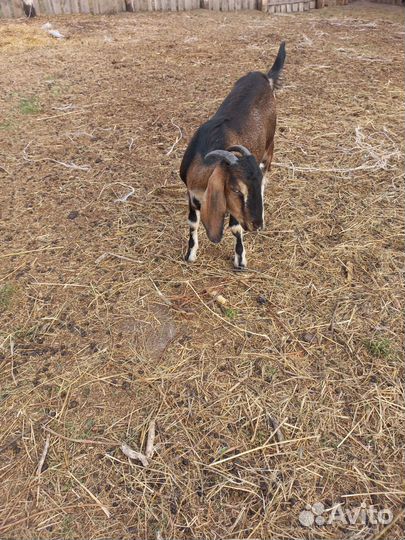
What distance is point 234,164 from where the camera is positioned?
300 centimetres

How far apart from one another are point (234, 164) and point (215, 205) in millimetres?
318

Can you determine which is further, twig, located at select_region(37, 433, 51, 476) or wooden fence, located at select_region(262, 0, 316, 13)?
wooden fence, located at select_region(262, 0, 316, 13)

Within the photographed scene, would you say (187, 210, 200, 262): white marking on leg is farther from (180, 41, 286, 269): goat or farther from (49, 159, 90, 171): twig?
(49, 159, 90, 171): twig

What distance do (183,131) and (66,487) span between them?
478 centimetres

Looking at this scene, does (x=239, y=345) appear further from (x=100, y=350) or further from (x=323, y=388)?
(x=100, y=350)

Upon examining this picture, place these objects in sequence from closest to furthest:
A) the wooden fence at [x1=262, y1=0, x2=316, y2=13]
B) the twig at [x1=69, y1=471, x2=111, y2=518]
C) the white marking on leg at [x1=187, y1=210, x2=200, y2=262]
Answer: the twig at [x1=69, y1=471, x2=111, y2=518] → the white marking on leg at [x1=187, y1=210, x2=200, y2=262] → the wooden fence at [x1=262, y1=0, x2=316, y2=13]

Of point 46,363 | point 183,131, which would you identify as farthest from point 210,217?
point 183,131

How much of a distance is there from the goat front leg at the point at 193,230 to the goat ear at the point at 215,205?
518 mm

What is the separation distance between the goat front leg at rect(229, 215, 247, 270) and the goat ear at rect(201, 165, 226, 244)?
500mm

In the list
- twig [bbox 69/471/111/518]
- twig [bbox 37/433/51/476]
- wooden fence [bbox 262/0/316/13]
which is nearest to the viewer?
twig [bbox 69/471/111/518]

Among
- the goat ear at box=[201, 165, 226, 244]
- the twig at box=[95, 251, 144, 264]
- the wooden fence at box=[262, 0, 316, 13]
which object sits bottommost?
the twig at box=[95, 251, 144, 264]

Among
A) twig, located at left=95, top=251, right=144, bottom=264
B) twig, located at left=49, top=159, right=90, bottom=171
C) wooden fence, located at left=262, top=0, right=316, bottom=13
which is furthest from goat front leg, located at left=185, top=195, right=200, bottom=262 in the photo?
wooden fence, located at left=262, top=0, right=316, bottom=13

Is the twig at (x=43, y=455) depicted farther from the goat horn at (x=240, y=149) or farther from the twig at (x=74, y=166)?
the twig at (x=74, y=166)

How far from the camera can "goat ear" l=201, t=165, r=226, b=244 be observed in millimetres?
3072
